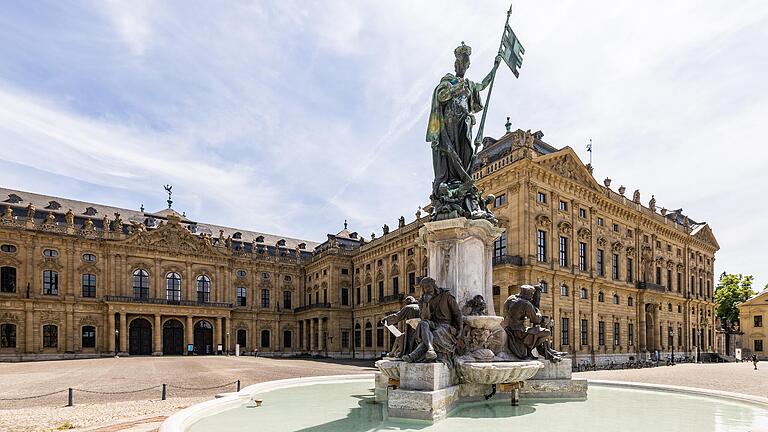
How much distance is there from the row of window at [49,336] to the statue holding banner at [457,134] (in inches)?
2305

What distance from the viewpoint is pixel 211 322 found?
213 ft

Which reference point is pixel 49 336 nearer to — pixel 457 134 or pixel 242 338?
pixel 242 338

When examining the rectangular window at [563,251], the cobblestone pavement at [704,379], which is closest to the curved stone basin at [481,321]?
the cobblestone pavement at [704,379]

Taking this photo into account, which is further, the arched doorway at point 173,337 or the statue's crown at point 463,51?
the arched doorway at point 173,337

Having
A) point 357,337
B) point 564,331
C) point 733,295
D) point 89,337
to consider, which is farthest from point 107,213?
point 733,295

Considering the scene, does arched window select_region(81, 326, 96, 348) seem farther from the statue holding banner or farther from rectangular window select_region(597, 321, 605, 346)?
the statue holding banner

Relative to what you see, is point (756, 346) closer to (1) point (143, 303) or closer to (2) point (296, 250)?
(2) point (296, 250)

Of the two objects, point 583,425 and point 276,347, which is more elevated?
point 583,425

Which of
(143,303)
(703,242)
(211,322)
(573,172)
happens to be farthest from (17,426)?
(703,242)

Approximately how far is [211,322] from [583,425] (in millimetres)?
64037

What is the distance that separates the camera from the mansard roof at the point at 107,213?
190 ft

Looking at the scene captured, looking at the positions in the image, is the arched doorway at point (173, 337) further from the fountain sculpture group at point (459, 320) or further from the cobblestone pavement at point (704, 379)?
the fountain sculpture group at point (459, 320)

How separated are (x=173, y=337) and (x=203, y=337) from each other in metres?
3.76

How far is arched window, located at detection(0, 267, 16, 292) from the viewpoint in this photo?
52688 millimetres
